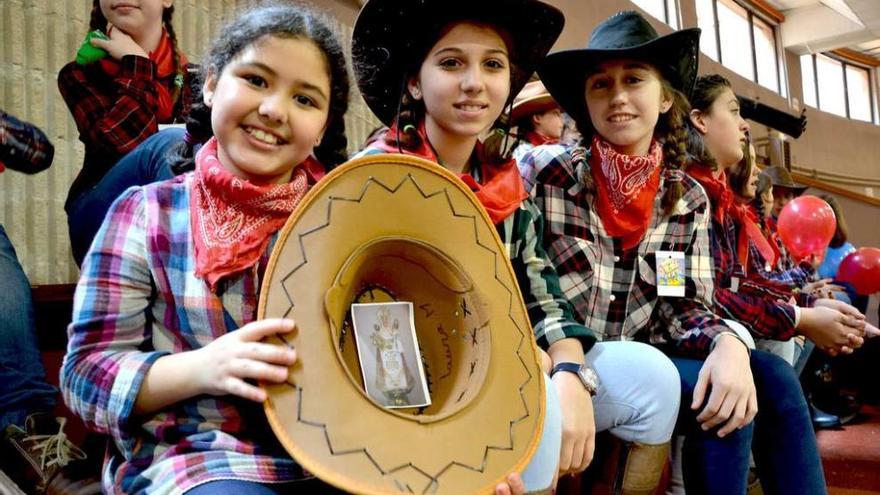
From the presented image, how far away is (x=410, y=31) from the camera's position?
1.27 m

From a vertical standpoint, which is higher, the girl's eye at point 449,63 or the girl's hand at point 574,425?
the girl's eye at point 449,63

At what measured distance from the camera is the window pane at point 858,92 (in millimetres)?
10609

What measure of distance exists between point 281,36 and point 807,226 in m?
2.65

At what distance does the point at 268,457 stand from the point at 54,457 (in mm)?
549

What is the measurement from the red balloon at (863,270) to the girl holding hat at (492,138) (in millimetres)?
2846

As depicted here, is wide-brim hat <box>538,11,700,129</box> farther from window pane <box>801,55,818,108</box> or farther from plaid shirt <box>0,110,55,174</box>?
window pane <box>801,55,818,108</box>

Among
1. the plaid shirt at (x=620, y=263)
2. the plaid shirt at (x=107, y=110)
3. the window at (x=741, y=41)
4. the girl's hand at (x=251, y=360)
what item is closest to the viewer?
the girl's hand at (x=251, y=360)

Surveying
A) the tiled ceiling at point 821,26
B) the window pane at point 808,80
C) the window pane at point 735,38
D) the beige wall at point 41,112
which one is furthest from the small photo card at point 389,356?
the window pane at point 808,80

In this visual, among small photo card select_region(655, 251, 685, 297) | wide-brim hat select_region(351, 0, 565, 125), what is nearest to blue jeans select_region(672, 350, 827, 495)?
small photo card select_region(655, 251, 685, 297)

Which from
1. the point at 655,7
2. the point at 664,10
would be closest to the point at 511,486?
the point at 655,7

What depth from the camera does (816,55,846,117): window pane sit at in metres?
10.2

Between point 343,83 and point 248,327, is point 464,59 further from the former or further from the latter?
point 248,327

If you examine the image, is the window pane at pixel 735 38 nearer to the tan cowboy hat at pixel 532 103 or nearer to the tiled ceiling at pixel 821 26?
the tiled ceiling at pixel 821 26

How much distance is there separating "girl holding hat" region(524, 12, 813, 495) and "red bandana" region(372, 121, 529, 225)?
19 cm
